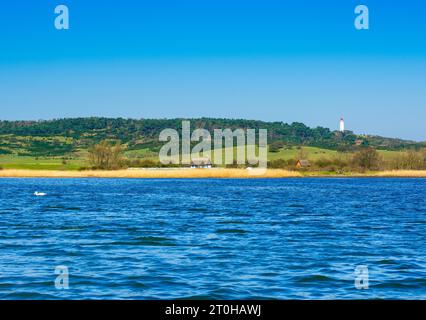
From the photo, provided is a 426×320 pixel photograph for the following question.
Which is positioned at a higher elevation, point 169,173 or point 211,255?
point 211,255

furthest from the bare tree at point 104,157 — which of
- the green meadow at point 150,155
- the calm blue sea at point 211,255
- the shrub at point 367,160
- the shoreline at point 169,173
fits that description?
the calm blue sea at point 211,255

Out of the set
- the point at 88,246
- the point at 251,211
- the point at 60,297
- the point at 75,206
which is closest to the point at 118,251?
the point at 88,246

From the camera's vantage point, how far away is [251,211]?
43156 millimetres

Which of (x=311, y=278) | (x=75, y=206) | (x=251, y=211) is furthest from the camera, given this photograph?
A: (x=75, y=206)

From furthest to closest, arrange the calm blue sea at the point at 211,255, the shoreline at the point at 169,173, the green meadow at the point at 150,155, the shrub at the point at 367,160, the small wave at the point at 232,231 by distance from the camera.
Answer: the green meadow at the point at 150,155 < the shrub at the point at 367,160 < the shoreline at the point at 169,173 < the small wave at the point at 232,231 < the calm blue sea at the point at 211,255

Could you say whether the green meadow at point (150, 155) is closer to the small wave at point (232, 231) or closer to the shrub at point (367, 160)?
the shrub at point (367, 160)

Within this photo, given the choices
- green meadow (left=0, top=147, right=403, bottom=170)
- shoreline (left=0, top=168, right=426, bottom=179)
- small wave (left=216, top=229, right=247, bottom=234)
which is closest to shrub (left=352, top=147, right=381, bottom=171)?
shoreline (left=0, top=168, right=426, bottom=179)

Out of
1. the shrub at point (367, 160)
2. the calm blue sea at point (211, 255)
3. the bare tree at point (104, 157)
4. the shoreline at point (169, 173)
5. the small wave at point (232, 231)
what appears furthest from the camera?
the shrub at point (367, 160)

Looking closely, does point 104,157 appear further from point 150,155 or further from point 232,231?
point 232,231

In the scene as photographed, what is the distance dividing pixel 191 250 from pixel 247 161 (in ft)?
409

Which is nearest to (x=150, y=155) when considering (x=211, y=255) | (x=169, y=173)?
(x=169, y=173)

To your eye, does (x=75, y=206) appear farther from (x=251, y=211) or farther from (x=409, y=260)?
(x=409, y=260)

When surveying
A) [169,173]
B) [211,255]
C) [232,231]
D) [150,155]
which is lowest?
[169,173]
